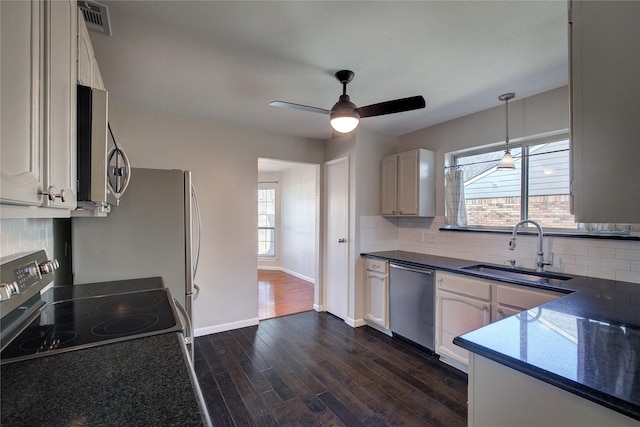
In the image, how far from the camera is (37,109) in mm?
763

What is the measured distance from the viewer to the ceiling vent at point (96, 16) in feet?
4.84

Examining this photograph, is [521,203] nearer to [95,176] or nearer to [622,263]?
[622,263]

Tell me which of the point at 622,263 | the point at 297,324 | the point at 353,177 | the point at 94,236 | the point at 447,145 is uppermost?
the point at 447,145

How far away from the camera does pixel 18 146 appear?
26.3 inches

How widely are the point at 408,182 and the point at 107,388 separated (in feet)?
10.6

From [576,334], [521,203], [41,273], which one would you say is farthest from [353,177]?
[41,273]

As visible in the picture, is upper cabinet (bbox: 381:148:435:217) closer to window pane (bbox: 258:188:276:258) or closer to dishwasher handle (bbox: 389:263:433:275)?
dishwasher handle (bbox: 389:263:433:275)

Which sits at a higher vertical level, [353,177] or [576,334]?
[353,177]

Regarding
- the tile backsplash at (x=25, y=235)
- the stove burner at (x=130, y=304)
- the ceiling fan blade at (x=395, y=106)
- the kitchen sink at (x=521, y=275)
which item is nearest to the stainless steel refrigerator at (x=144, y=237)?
the tile backsplash at (x=25, y=235)

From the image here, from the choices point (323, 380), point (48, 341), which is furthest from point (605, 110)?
point (323, 380)

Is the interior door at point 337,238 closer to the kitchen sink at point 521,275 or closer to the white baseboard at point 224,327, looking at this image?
the white baseboard at point 224,327

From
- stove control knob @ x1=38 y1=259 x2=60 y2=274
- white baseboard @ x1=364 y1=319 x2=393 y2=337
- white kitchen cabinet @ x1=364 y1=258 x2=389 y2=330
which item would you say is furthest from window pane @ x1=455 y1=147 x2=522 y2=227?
stove control knob @ x1=38 y1=259 x2=60 y2=274

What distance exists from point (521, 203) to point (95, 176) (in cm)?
328

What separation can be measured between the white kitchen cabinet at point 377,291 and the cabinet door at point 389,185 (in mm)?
679
